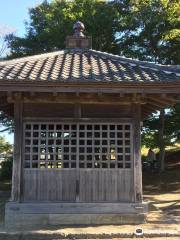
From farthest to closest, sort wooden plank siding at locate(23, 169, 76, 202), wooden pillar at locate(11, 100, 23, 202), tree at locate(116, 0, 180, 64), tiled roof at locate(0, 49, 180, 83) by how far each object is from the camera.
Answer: tree at locate(116, 0, 180, 64), wooden plank siding at locate(23, 169, 76, 202), wooden pillar at locate(11, 100, 23, 202), tiled roof at locate(0, 49, 180, 83)

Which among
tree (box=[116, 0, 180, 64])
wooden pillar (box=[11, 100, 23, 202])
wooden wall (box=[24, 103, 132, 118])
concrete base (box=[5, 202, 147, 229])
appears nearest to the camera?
concrete base (box=[5, 202, 147, 229])

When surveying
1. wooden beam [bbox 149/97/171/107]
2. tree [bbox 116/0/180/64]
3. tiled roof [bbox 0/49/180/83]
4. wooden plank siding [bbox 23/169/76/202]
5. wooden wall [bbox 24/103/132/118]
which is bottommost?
wooden plank siding [bbox 23/169/76/202]

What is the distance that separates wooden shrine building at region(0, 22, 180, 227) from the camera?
10664 mm

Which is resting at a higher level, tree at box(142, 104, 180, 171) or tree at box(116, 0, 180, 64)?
tree at box(116, 0, 180, 64)

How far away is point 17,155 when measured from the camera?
10.9 m

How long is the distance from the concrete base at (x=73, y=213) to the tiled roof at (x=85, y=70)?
3.13m

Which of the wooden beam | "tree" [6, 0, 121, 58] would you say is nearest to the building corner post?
the wooden beam

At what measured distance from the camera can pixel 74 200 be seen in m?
10.9

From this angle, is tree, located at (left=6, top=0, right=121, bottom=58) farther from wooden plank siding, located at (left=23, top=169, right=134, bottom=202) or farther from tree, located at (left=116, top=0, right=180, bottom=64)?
wooden plank siding, located at (left=23, top=169, right=134, bottom=202)

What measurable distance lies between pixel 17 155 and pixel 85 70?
2.73 meters

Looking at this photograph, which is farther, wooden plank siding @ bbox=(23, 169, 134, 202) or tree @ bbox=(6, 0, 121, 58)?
tree @ bbox=(6, 0, 121, 58)

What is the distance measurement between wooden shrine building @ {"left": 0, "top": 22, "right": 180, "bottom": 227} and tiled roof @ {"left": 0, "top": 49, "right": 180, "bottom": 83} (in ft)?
0.09

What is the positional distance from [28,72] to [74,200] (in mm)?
3377

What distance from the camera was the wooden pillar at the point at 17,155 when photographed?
10766 mm
